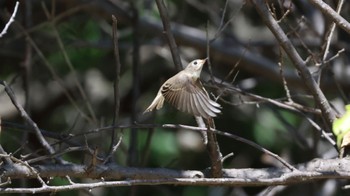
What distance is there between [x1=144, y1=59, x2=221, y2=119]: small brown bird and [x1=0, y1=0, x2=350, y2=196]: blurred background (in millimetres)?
1271

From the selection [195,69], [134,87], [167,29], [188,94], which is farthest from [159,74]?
[188,94]

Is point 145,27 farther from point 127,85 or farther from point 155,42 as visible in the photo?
point 127,85

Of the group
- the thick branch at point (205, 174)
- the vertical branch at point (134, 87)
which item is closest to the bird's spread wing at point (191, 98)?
the thick branch at point (205, 174)

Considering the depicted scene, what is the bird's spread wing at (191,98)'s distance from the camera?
104 inches

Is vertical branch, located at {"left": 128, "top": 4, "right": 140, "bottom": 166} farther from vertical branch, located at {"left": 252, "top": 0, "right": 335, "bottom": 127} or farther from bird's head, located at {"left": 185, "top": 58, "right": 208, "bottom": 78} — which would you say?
vertical branch, located at {"left": 252, "top": 0, "right": 335, "bottom": 127}

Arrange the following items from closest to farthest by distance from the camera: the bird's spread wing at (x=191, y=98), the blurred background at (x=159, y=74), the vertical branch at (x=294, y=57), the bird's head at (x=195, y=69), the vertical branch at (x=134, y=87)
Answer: the bird's spread wing at (x=191, y=98) → the vertical branch at (x=294, y=57) → the bird's head at (x=195, y=69) → the vertical branch at (x=134, y=87) → the blurred background at (x=159, y=74)

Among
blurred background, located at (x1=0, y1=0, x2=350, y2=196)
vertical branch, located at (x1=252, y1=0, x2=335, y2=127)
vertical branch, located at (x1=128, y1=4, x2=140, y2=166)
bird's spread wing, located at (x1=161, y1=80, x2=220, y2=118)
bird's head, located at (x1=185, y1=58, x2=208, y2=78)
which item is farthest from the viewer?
blurred background, located at (x1=0, y1=0, x2=350, y2=196)

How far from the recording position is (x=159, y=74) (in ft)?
19.5

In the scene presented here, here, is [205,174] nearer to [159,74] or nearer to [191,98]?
[191,98]

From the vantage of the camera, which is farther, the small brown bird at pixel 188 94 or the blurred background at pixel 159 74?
the blurred background at pixel 159 74

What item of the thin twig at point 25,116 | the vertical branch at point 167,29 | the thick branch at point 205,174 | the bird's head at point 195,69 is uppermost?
the vertical branch at point 167,29

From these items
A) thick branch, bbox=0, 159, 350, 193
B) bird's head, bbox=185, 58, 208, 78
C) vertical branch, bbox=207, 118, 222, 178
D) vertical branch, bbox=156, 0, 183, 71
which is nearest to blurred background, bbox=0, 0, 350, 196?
bird's head, bbox=185, 58, 208, 78

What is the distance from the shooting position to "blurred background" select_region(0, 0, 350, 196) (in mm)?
4676

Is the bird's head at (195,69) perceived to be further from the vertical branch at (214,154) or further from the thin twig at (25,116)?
the thin twig at (25,116)
